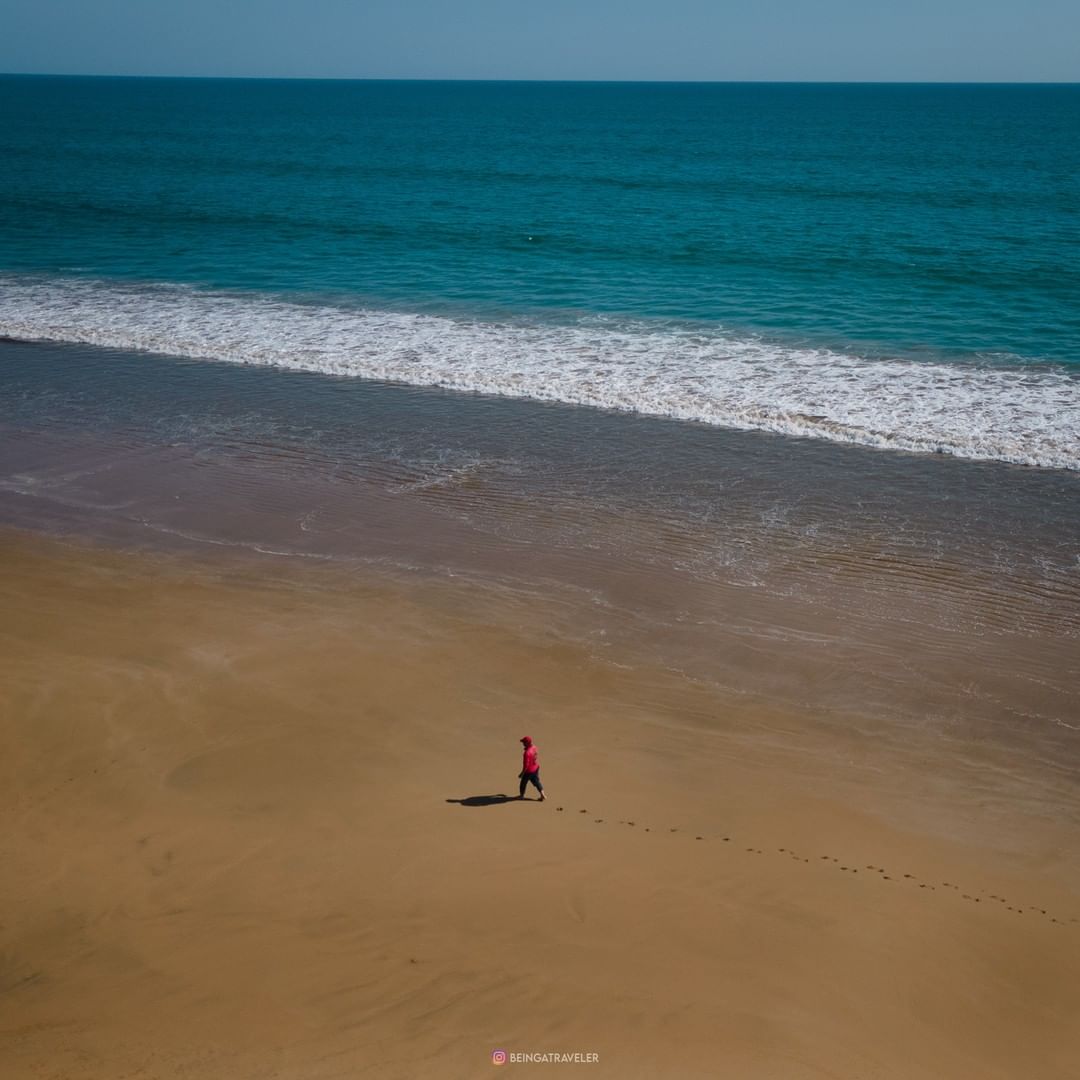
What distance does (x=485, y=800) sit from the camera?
412 inches

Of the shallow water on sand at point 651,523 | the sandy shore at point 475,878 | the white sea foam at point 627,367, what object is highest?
Answer: the white sea foam at point 627,367

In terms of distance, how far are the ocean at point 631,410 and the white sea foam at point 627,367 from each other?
0.12 metres

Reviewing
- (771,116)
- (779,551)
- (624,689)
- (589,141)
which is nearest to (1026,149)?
(589,141)

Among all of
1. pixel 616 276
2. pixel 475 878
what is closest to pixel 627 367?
pixel 616 276

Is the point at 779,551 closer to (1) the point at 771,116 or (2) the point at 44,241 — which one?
(2) the point at 44,241

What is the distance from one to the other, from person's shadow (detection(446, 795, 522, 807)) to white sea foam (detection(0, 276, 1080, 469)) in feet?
42.5

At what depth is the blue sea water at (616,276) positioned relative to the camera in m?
23.6

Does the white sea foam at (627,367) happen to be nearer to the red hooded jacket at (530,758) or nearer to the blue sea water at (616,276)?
the blue sea water at (616,276)

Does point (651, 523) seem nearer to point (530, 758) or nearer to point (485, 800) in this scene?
point (530, 758)

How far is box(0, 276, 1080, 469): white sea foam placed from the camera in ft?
69.4

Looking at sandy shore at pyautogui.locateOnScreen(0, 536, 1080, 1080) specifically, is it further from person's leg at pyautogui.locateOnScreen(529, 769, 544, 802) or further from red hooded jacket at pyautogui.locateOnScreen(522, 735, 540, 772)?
red hooded jacket at pyautogui.locateOnScreen(522, 735, 540, 772)

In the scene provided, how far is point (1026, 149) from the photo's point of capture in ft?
238

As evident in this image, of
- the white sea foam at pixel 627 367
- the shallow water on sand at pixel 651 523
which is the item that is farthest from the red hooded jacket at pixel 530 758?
the white sea foam at pixel 627 367

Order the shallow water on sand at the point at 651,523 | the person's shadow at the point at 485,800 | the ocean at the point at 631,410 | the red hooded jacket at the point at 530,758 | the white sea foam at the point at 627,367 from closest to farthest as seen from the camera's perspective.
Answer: the red hooded jacket at the point at 530,758
the person's shadow at the point at 485,800
the shallow water on sand at the point at 651,523
the ocean at the point at 631,410
the white sea foam at the point at 627,367
